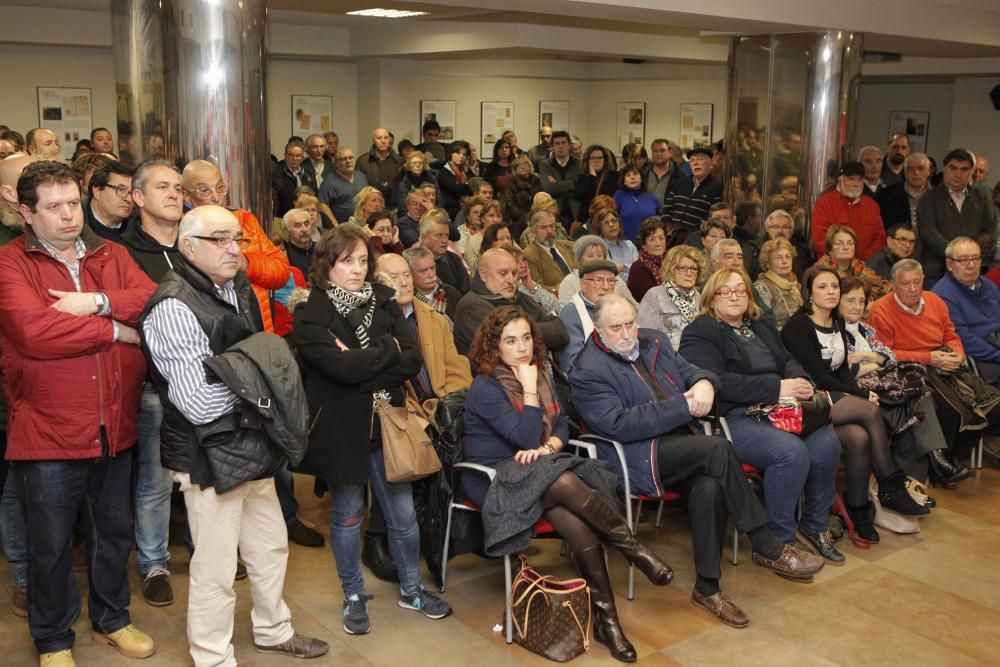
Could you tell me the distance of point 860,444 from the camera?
201 inches

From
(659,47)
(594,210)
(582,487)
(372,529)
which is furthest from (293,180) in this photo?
(582,487)

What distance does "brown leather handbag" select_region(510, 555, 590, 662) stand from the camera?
3.87m

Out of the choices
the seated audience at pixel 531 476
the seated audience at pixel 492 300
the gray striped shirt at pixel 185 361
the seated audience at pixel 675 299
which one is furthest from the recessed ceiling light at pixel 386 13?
the gray striped shirt at pixel 185 361

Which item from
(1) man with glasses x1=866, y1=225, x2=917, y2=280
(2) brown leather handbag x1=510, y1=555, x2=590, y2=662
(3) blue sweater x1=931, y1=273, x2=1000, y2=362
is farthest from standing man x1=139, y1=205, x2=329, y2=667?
(1) man with glasses x1=866, y1=225, x2=917, y2=280

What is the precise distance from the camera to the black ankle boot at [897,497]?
523 centimetres

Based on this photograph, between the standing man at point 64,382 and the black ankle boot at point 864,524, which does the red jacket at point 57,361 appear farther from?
the black ankle boot at point 864,524

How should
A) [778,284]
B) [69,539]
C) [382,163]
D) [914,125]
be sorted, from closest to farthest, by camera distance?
[69,539]
[778,284]
[382,163]
[914,125]

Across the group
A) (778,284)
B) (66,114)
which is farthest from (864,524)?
(66,114)

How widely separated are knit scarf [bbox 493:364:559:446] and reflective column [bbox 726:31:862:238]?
192 inches

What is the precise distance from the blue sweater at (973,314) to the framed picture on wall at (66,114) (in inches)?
376

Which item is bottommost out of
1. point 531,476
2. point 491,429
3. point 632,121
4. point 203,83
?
point 531,476

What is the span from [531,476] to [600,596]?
517 mm

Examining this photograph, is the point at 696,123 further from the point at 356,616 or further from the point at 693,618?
the point at 356,616

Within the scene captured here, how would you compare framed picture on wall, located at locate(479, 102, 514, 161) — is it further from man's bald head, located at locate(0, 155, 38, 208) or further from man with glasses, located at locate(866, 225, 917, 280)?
man's bald head, located at locate(0, 155, 38, 208)
